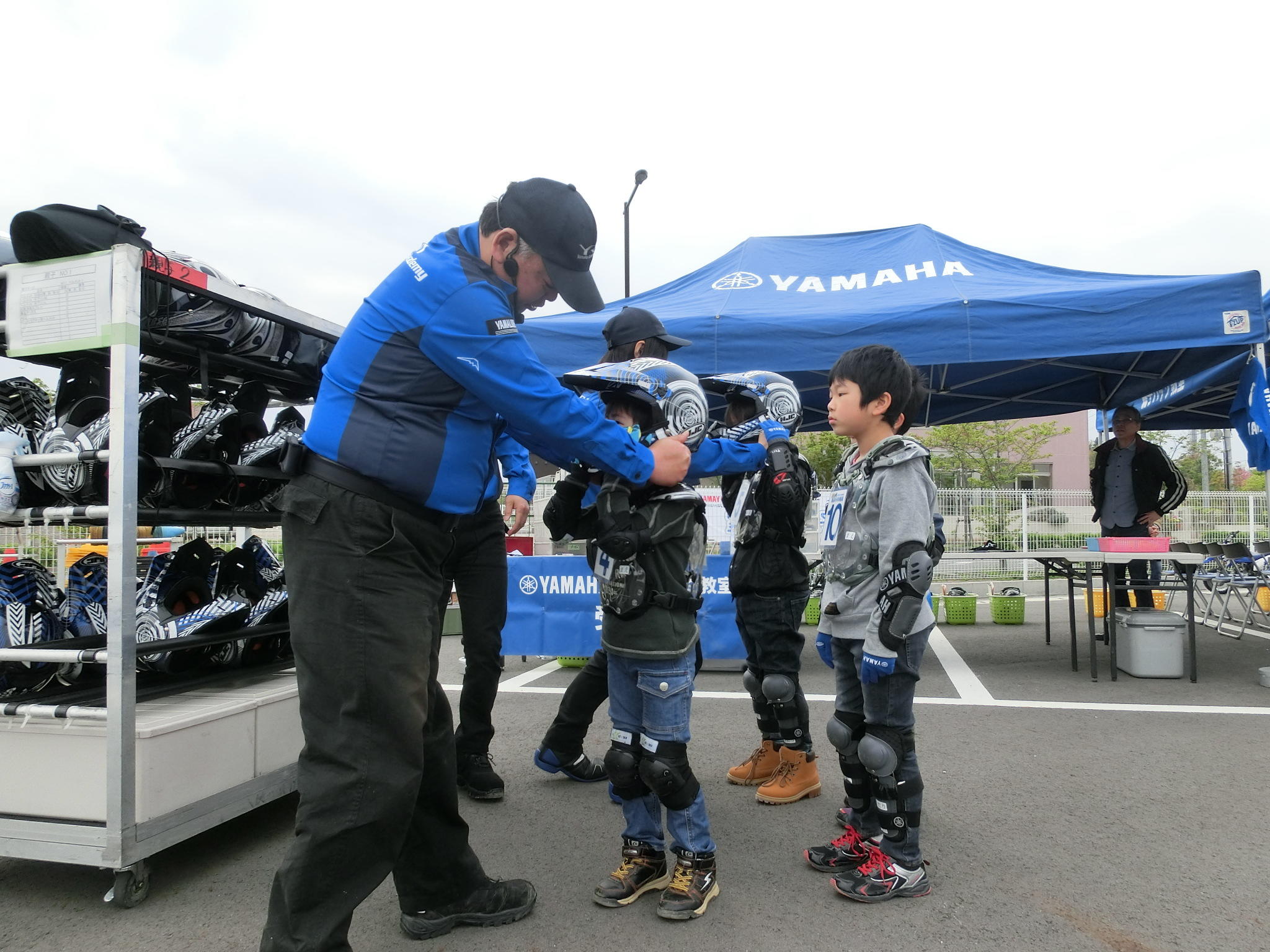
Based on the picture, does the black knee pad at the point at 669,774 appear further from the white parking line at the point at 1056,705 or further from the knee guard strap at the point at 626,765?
the white parking line at the point at 1056,705

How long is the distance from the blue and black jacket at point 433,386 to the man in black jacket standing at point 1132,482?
6.68 meters

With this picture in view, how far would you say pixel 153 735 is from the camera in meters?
2.60

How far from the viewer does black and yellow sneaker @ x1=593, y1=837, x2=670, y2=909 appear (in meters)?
2.57

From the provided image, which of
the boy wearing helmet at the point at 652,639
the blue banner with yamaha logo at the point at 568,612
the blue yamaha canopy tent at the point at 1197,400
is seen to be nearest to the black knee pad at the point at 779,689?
the boy wearing helmet at the point at 652,639

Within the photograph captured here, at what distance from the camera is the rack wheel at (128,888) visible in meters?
2.57

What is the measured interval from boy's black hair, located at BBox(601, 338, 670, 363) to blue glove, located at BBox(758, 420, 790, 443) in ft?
1.47

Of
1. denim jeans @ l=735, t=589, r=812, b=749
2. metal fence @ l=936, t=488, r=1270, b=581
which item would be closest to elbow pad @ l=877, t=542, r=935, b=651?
denim jeans @ l=735, t=589, r=812, b=749

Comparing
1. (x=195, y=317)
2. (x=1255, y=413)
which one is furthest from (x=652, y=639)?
(x=1255, y=413)

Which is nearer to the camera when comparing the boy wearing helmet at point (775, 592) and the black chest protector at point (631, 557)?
the black chest protector at point (631, 557)

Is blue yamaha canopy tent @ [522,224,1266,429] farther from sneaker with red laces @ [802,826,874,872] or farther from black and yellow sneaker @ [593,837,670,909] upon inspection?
black and yellow sneaker @ [593,837,670,909]

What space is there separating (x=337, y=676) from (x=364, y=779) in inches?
9.6

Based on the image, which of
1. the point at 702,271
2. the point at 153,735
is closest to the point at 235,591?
the point at 153,735

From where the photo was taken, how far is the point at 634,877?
2600mm

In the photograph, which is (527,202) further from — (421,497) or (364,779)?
(364,779)
